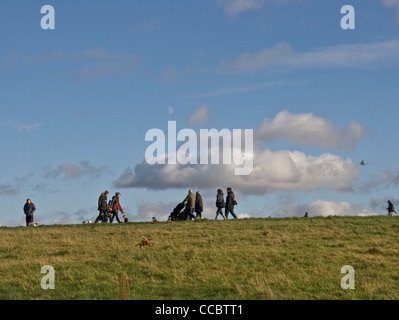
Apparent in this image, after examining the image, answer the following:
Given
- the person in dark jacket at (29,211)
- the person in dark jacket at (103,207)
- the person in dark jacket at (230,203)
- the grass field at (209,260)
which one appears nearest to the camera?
the grass field at (209,260)

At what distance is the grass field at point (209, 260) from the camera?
61.6 ft

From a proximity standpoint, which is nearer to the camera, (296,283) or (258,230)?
(296,283)

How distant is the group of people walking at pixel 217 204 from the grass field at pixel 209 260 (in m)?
4.56

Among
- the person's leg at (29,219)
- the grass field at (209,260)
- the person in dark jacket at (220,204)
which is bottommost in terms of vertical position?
the grass field at (209,260)

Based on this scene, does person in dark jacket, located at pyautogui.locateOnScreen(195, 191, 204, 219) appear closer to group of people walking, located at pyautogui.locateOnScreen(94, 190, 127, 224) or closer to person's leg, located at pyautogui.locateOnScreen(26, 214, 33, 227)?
group of people walking, located at pyautogui.locateOnScreen(94, 190, 127, 224)

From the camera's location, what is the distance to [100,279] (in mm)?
21203

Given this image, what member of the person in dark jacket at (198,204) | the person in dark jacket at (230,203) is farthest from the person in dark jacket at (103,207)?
the person in dark jacket at (230,203)

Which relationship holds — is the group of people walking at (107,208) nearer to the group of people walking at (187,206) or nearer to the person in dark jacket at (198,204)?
the group of people walking at (187,206)

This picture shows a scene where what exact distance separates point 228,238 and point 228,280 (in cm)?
957

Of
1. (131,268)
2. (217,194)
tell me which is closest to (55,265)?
(131,268)

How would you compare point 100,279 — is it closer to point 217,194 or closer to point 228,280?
point 228,280
